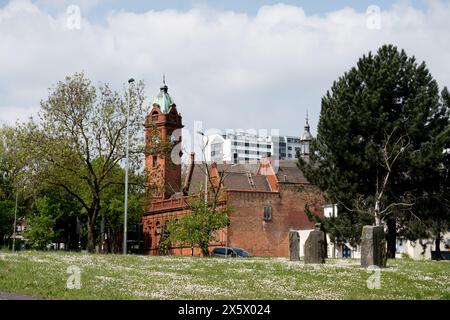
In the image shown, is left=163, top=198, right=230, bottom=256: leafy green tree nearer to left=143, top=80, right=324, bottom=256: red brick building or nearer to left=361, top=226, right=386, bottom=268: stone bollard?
left=361, top=226, right=386, bottom=268: stone bollard

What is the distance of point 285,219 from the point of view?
77875 mm

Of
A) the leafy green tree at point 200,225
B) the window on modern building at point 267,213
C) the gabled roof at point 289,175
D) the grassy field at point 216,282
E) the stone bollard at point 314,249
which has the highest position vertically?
the gabled roof at point 289,175

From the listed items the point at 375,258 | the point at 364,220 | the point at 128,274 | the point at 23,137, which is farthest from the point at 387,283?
the point at 23,137

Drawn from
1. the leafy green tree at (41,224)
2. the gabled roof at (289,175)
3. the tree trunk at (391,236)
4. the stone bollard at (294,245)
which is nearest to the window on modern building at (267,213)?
the gabled roof at (289,175)

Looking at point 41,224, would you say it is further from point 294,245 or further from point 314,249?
point 314,249

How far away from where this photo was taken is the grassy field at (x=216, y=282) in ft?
57.7

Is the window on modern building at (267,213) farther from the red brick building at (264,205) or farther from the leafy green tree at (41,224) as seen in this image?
the leafy green tree at (41,224)

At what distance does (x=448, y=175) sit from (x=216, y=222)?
16807mm

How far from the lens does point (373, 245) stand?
26891mm

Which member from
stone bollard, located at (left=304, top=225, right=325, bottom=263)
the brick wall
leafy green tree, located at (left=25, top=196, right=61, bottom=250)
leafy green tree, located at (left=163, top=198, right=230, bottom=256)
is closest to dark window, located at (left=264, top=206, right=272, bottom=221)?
the brick wall

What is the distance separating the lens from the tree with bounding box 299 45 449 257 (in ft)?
150

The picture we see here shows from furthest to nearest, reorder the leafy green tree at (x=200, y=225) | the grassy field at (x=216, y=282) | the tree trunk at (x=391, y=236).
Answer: the tree trunk at (x=391, y=236) → the leafy green tree at (x=200, y=225) → the grassy field at (x=216, y=282)

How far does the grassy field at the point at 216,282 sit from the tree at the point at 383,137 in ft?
62.4

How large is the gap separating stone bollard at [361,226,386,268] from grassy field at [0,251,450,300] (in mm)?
1169
